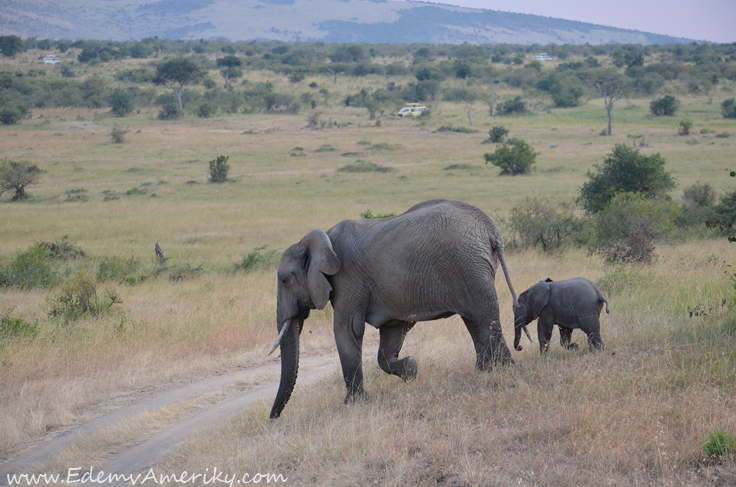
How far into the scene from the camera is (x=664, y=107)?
59.2 meters

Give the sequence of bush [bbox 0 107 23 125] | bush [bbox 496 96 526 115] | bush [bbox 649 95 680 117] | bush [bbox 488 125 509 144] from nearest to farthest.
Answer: bush [bbox 488 125 509 144]
bush [bbox 0 107 23 125]
bush [bbox 649 95 680 117]
bush [bbox 496 96 526 115]

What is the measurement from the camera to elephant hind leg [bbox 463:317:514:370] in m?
6.86

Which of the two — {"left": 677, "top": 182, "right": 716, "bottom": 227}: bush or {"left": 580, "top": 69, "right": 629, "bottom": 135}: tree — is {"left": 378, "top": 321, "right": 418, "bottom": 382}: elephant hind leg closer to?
{"left": 677, "top": 182, "right": 716, "bottom": 227}: bush

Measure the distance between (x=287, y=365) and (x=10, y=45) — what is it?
125545 millimetres

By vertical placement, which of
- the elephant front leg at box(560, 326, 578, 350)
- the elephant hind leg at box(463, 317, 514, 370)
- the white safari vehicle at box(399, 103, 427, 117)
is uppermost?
the white safari vehicle at box(399, 103, 427, 117)

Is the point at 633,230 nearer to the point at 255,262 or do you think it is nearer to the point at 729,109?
the point at 255,262

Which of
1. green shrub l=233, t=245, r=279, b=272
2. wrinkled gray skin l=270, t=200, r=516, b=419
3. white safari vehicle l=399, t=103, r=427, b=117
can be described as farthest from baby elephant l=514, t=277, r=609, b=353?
white safari vehicle l=399, t=103, r=427, b=117

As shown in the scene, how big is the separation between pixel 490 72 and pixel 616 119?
35490 mm

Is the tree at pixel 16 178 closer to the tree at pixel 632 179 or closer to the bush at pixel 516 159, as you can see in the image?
the bush at pixel 516 159

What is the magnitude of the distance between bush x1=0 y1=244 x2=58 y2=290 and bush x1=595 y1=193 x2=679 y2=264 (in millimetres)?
13272

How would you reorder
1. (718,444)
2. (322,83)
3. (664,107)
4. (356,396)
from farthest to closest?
1. (322,83)
2. (664,107)
3. (356,396)
4. (718,444)

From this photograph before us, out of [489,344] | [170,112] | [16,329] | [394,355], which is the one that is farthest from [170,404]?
[170,112]

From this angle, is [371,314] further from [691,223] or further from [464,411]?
[691,223]

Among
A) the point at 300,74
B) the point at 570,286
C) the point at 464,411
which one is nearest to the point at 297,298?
the point at 464,411
